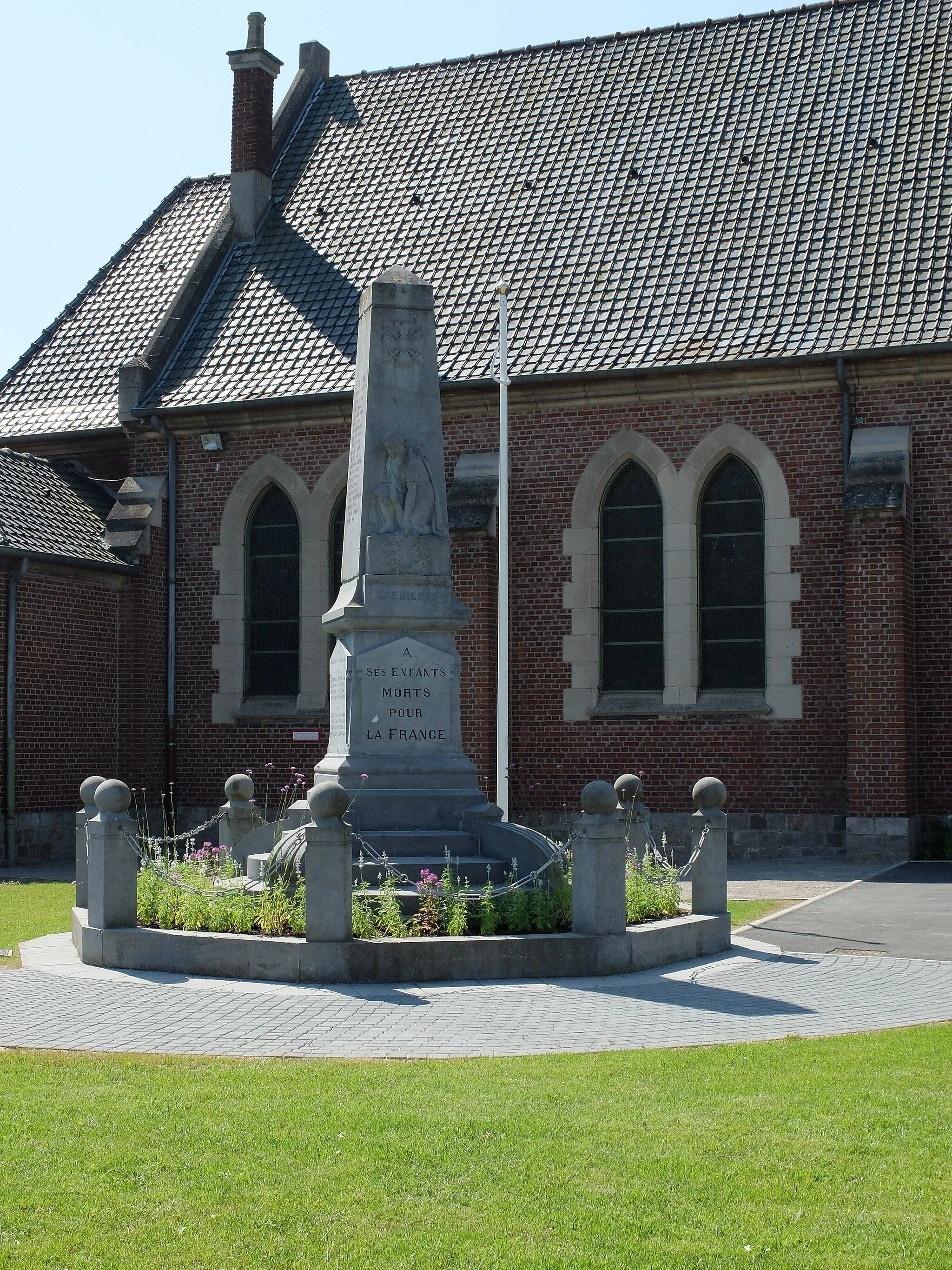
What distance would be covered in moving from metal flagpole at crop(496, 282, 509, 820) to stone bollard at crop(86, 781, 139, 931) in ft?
25.4

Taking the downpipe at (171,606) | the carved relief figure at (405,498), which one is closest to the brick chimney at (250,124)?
the downpipe at (171,606)

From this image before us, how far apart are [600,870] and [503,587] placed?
29.8 feet

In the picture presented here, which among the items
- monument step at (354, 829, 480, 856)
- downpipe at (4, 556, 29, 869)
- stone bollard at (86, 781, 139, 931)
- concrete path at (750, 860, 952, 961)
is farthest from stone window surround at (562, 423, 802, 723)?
stone bollard at (86, 781, 139, 931)

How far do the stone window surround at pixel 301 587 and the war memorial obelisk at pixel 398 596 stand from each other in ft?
30.4

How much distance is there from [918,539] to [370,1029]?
41.7ft

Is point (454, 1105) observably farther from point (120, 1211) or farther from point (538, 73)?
point (538, 73)

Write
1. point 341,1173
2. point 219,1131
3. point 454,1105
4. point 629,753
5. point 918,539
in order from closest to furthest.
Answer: point 341,1173
point 219,1131
point 454,1105
point 918,539
point 629,753

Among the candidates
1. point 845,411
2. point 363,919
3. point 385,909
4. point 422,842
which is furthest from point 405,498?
point 845,411

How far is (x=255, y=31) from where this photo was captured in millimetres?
24984

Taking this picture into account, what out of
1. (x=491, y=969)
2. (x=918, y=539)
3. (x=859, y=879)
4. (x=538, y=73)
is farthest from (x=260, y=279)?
(x=491, y=969)

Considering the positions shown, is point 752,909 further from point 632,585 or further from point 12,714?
point 12,714

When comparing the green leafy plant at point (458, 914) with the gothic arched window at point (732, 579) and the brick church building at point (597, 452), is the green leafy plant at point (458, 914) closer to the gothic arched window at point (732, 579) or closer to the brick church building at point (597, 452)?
the brick church building at point (597, 452)

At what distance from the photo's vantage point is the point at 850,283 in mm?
19719

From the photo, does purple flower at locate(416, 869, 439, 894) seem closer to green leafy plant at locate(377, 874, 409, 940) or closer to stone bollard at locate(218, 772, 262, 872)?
green leafy plant at locate(377, 874, 409, 940)
